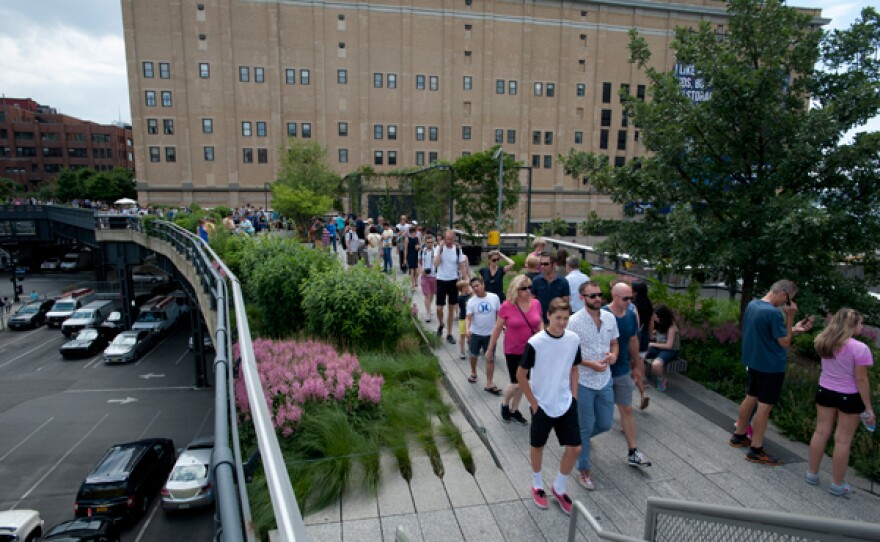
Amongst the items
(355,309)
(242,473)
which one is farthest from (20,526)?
(242,473)

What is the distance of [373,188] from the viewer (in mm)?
30938

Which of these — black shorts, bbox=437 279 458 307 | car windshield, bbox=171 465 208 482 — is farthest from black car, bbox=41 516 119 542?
black shorts, bbox=437 279 458 307

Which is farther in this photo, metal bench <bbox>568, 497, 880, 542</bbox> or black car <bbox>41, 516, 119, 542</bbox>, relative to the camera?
black car <bbox>41, 516, 119, 542</bbox>

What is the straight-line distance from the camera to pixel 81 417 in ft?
83.4

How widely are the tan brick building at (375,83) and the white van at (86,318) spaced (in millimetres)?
18086

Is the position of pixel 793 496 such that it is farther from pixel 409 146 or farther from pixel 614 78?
pixel 614 78

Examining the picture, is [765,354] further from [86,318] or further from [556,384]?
[86,318]

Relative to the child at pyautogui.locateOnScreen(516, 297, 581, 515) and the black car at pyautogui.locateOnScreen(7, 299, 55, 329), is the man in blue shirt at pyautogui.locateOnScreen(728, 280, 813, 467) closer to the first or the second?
the child at pyautogui.locateOnScreen(516, 297, 581, 515)

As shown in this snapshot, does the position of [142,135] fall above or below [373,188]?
above

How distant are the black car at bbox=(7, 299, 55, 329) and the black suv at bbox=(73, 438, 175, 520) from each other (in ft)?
109

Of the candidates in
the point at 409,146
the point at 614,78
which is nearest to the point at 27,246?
the point at 409,146

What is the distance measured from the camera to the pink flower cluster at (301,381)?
258 inches

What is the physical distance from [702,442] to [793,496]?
1.26m

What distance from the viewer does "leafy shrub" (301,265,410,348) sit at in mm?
10094
